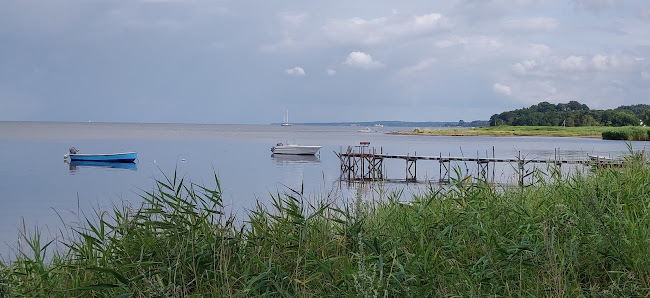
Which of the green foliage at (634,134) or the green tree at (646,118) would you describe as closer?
the green foliage at (634,134)

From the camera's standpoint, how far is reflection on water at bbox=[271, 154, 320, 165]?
54094 millimetres

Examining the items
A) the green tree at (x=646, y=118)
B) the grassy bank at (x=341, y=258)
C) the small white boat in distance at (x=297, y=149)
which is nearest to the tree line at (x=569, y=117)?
the green tree at (x=646, y=118)

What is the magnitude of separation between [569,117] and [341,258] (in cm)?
13902

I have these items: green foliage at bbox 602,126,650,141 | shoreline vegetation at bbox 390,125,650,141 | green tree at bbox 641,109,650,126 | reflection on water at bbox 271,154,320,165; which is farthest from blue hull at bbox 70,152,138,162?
green tree at bbox 641,109,650,126

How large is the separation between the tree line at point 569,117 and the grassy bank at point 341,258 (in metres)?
108

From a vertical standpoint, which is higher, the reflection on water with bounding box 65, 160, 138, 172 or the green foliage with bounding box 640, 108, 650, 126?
the green foliage with bounding box 640, 108, 650, 126

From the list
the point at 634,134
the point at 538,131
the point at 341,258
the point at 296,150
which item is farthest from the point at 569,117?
the point at 341,258

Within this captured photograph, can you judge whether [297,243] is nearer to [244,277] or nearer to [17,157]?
[244,277]

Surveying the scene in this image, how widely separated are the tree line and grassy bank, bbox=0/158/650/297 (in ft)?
353

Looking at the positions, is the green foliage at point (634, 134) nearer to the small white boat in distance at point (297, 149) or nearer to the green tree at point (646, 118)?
the green tree at point (646, 118)

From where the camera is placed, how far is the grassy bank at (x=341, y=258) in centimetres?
434

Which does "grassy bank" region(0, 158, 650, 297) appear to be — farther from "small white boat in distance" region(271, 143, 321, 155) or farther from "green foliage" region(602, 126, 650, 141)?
"green foliage" region(602, 126, 650, 141)

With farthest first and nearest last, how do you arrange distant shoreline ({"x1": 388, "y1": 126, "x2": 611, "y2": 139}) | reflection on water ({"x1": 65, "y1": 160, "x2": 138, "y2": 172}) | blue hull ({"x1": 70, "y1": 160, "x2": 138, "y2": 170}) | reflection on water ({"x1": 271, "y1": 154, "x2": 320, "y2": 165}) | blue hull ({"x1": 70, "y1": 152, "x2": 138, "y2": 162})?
distant shoreline ({"x1": 388, "y1": 126, "x2": 611, "y2": 139})
reflection on water ({"x1": 271, "y1": 154, "x2": 320, "y2": 165})
blue hull ({"x1": 70, "y1": 152, "x2": 138, "y2": 162})
blue hull ({"x1": 70, "y1": 160, "x2": 138, "y2": 170})
reflection on water ({"x1": 65, "y1": 160, "x2": 138, "y2": 172})

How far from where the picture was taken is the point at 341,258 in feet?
15.6
